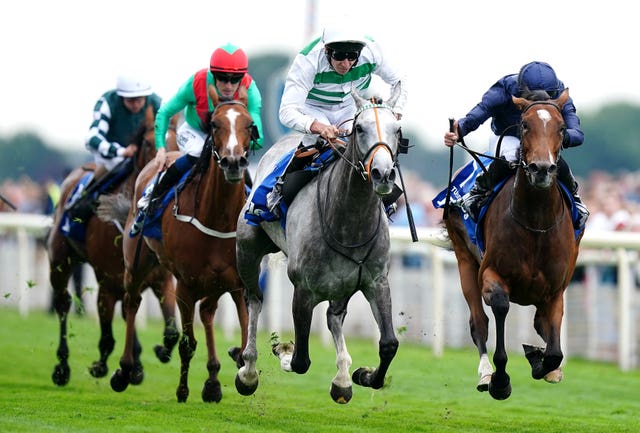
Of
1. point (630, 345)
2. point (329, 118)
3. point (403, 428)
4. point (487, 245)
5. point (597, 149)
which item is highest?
point (329, 118)

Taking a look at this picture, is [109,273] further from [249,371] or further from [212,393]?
[249,371]

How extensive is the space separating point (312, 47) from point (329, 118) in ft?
1.80

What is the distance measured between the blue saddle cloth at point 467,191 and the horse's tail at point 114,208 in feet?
9.03

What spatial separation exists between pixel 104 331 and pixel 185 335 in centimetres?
182

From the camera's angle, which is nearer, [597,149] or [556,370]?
[556,370]

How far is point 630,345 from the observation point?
44.3ft

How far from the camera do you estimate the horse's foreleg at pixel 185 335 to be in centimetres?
1019

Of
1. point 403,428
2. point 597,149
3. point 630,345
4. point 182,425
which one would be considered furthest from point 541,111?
point 597,149

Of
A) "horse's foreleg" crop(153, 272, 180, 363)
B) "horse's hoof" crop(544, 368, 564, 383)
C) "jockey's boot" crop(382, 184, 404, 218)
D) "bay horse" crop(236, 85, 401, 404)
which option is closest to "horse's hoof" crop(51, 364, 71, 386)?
"horse's foreleg" crop(153, 272, 180, 363)

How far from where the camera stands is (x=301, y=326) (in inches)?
341

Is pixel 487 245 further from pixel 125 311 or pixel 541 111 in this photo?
pixel 125 311

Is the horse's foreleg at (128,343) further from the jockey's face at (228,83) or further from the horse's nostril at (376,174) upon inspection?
the horse's nostril at (376,174)

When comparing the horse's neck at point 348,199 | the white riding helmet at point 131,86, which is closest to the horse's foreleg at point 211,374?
the horse's neck at point 348,199

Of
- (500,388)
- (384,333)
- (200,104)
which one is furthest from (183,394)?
(500,388)
